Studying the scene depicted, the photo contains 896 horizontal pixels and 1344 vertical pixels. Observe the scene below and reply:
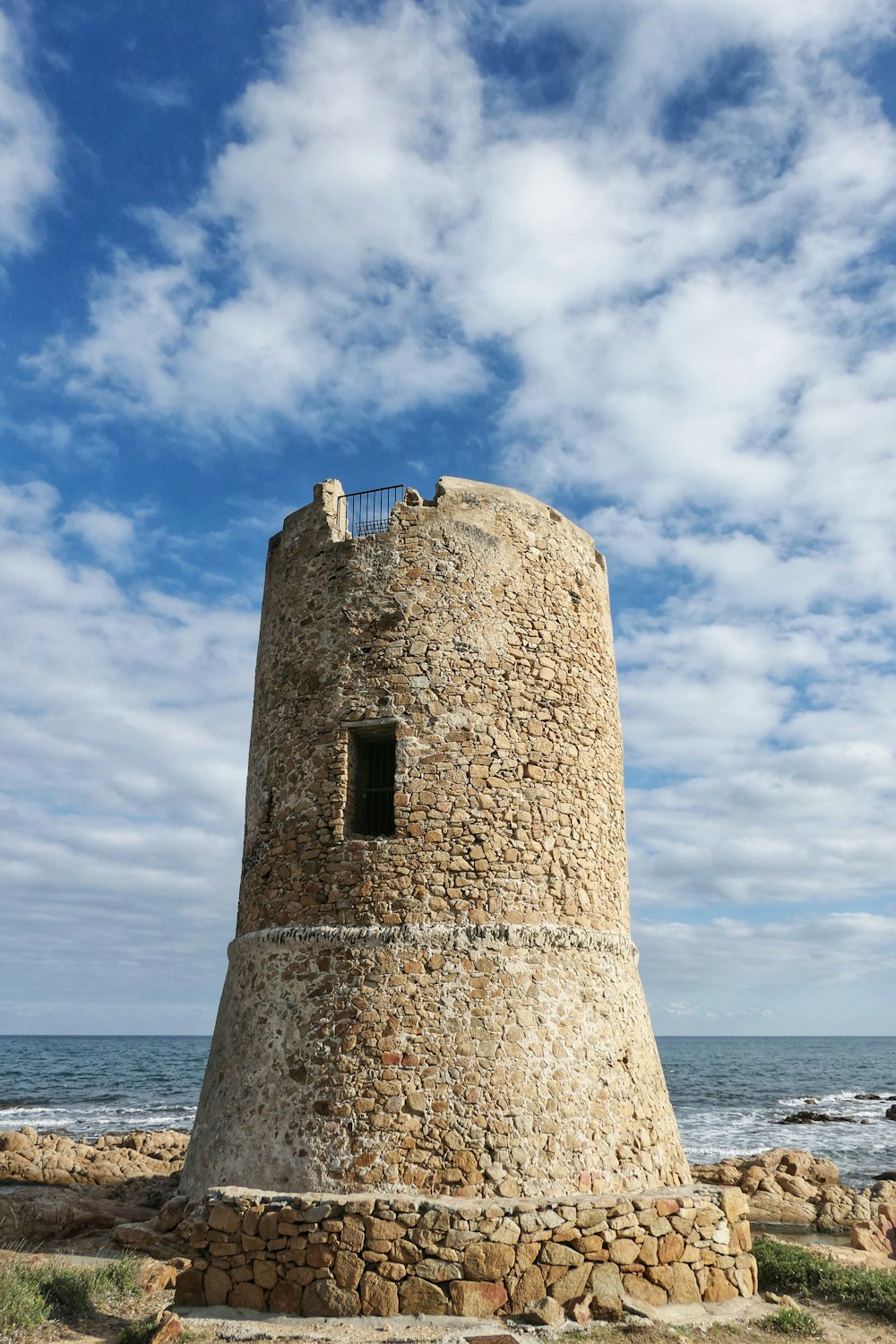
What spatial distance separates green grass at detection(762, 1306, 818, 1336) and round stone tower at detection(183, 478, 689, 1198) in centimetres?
142

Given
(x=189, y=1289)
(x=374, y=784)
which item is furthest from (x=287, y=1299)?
(x=374, y=784)

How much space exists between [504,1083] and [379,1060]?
3.70ft

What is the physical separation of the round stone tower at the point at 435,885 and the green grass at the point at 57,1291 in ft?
3.68

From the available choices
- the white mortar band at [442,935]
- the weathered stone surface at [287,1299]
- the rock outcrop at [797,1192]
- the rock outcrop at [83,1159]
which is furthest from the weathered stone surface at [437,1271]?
the rock outcrop at [797,1192]

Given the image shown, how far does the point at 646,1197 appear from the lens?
8188 millimetres

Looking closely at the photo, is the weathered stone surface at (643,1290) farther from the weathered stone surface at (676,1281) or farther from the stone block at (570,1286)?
the stone block at (570,1286)

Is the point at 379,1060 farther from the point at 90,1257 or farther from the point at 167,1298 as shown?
the point at 90,1257

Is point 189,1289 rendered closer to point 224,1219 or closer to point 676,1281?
point 224,1219

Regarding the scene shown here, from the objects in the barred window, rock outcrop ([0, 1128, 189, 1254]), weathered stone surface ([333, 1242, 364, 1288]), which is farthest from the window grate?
rock outcrop ([0, 1128, 189, 1254])

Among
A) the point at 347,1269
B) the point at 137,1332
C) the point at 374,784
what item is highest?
the point at 374,784

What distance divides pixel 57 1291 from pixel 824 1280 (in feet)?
23.8

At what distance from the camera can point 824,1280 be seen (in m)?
→ 9.45

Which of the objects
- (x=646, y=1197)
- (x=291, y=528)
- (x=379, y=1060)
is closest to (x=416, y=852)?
(x=379, y=1060)

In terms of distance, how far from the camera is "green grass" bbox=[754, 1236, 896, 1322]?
8891 mm
